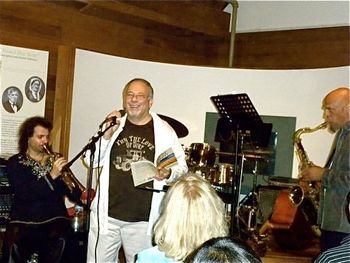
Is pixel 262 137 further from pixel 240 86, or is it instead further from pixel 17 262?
pixel 17 262

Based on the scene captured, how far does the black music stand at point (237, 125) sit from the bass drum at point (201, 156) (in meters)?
0.15

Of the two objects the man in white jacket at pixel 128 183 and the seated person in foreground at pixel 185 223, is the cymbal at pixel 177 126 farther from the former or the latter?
the seated person in foreground at pixel 185 223

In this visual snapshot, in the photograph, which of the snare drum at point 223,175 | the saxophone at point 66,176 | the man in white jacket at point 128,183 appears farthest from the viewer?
the snare drum at point 223,175

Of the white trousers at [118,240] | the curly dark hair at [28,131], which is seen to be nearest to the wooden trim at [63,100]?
the curly dark hair at [28,131]

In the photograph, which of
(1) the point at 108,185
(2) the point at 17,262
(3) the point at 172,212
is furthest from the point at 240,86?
(3) the point at 172,212

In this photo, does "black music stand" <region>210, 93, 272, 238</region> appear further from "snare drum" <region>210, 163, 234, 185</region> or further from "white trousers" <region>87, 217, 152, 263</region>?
"white trousers" <region>87, 217, 152, 263</region>

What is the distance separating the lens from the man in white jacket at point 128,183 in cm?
355

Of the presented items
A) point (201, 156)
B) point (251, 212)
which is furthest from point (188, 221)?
point (251, 212)

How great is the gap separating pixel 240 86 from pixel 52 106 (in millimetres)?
1676

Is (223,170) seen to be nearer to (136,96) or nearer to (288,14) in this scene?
(136,96)

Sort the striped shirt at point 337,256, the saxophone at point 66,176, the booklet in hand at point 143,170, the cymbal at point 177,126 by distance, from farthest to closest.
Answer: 1. the cymbal at point 177,126
2. the saxophone at point 66,176
3. the booklet in hand at point 143,170
4. the striped shirt at point 337,256

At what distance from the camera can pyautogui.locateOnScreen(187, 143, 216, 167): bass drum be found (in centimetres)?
484

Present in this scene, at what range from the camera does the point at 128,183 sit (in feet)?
11.7

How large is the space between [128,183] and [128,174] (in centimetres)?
5
